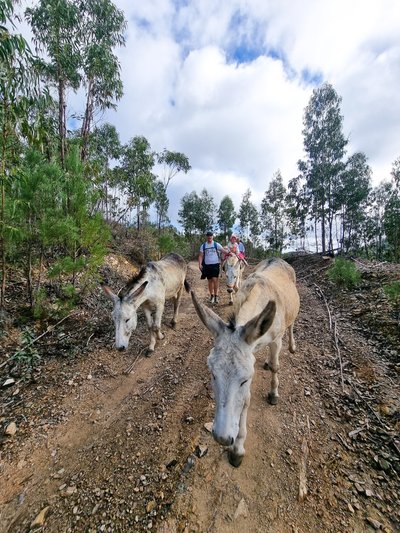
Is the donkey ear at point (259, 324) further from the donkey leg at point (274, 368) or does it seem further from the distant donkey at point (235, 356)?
the donkey leg at point (274, 368)

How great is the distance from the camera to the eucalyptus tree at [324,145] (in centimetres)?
2534

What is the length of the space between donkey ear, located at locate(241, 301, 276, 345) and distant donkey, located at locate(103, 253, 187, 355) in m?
2.88

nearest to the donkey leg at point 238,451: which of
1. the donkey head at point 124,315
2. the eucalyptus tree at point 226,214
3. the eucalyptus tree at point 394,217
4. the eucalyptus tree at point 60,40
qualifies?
the donkey head at point 124,315

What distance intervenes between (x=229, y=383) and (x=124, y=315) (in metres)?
2.98

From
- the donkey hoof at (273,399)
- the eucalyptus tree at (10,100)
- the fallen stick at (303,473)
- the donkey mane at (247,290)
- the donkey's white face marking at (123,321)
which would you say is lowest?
the fallen stick at (303,473)

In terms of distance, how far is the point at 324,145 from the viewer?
26.1m

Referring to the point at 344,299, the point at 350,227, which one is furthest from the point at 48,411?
the point at 350,227

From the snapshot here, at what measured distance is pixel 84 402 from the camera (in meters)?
3.99

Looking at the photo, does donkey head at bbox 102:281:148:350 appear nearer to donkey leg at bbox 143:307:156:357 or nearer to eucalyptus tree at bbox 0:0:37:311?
donkey leg at bbox 143:307:156:357

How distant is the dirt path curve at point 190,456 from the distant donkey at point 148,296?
88 cm

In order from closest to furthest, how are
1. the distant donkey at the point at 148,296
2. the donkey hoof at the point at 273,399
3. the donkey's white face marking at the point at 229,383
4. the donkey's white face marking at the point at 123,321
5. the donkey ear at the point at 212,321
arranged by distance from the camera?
the donkey's white face marking at the point at 229,383, the donkey ear at the point at 212,321, the donkey hoof at the point at 273,399, the donkey's white face marking at the point at 123,321, the distant donkey at the point at 148,296

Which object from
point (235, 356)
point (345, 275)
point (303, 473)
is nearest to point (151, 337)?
point (235, 356)

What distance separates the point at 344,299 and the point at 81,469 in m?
7.74

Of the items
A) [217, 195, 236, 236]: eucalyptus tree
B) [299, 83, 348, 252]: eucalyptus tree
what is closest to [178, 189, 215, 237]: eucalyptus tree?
[217, 195, 236, 236]: eucalyptus tree
